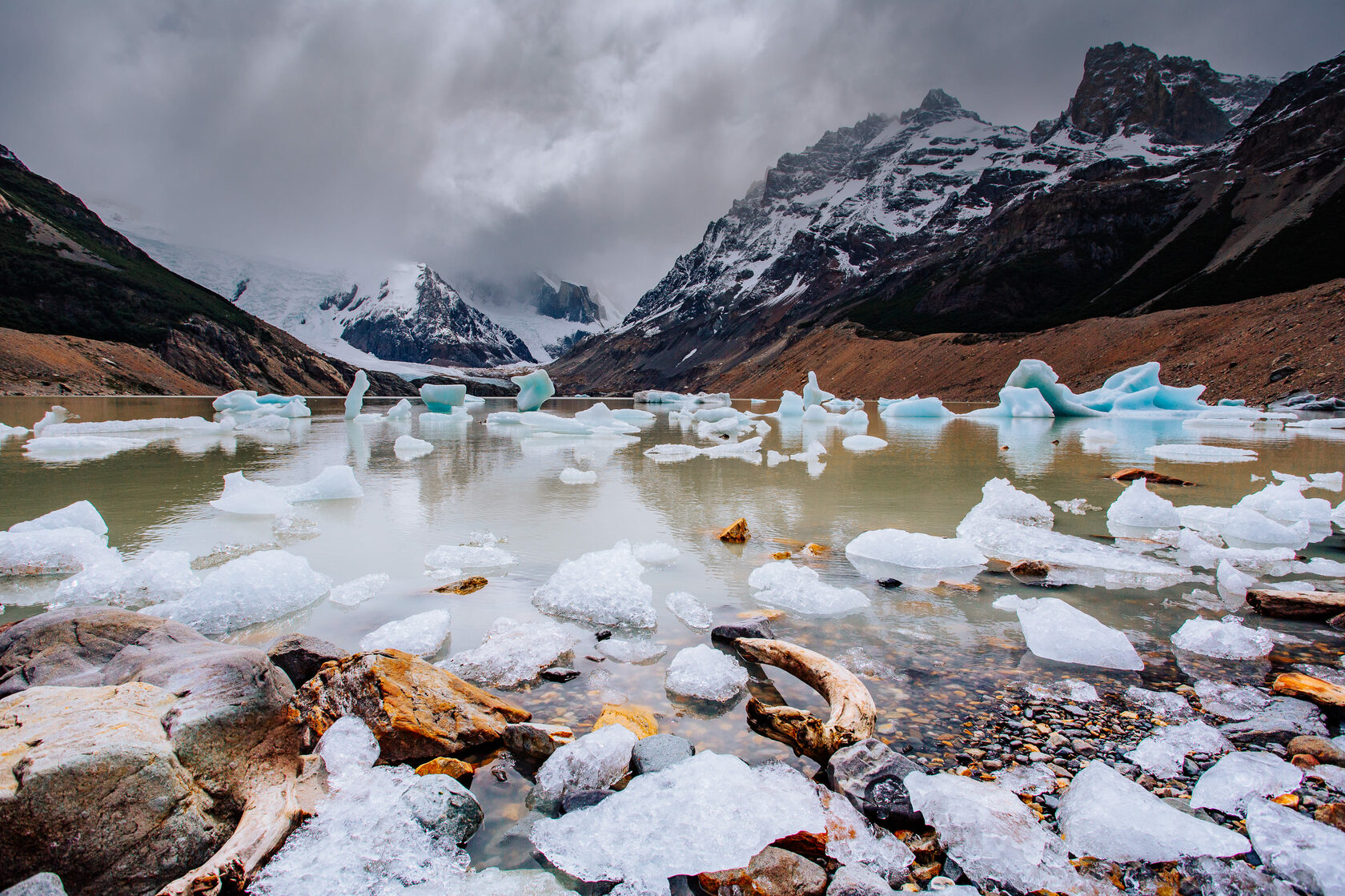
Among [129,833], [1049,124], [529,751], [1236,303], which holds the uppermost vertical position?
[1049,124]

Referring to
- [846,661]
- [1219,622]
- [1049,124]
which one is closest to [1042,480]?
[1219,622]

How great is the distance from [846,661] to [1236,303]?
52.5m

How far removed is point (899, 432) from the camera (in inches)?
853

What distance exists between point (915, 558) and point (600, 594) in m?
2.85

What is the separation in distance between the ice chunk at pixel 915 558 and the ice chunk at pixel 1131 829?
2812 mm

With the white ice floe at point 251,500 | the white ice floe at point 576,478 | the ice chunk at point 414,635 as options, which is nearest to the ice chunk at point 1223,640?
the ice chunk at point 414,635

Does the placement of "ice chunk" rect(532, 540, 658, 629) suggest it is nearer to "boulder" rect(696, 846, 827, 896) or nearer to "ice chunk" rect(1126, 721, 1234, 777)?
"boulder" rect(696, 846, 827, 896)

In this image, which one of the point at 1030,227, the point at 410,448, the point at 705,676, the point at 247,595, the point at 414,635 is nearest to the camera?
the point at 705,676

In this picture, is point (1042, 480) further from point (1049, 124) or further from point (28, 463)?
point (1049, 124)

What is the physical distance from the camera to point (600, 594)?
428 centimetres

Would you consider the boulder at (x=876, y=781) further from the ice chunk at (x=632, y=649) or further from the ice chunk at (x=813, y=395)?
the ice chunk at (x=813, y=395)

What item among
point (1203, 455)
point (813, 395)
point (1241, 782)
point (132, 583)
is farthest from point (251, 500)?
point (813, 395)

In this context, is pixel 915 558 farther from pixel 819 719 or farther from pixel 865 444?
pixel 865 444

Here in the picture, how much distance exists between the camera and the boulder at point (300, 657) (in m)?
2.99
